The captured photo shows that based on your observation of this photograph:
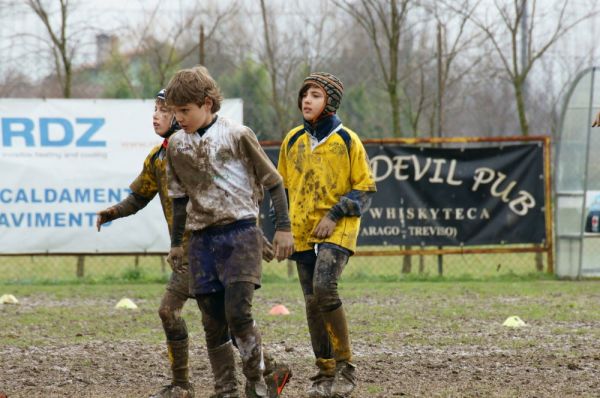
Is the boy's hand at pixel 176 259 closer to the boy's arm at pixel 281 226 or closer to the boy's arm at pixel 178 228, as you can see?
the boy's arm at pixel 178 228

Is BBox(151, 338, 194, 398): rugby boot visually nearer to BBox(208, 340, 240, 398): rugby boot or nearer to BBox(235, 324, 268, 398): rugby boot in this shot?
BBox(208, 340, 240, 398): rugby boot

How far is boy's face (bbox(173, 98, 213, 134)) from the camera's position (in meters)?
5.45

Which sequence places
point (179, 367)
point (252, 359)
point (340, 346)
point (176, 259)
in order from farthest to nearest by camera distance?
point (340, 346) < point (179, 367) < point (176, 259) < point (252, 359)

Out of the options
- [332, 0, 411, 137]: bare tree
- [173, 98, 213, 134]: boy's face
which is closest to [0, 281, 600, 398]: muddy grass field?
[173, 98, 213, 134]: boy's face

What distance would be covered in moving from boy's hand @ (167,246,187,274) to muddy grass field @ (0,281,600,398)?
76 centimetres

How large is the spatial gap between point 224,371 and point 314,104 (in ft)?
5.45

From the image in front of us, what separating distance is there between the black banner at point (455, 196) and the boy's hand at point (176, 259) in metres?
8.57

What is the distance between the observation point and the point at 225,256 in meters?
5.53

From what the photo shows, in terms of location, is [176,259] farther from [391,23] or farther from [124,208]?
[391,23]

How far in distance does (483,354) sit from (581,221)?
7469mm

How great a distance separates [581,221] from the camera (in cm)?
1483

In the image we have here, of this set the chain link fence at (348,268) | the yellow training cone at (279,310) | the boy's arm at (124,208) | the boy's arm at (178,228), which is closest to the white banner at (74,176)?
the chain link fence at (348,268)

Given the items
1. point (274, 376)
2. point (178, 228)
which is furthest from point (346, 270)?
point (178, 228)

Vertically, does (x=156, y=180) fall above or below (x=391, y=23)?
below
